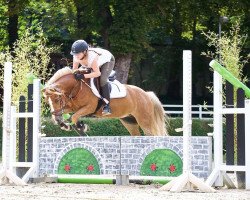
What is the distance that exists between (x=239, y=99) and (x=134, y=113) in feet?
9.66

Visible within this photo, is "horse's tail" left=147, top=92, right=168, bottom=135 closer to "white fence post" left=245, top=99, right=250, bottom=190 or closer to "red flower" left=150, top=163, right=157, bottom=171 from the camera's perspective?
"red flower" left=150, top=163, right=157, bottom=171

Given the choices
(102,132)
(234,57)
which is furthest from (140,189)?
(102,132)

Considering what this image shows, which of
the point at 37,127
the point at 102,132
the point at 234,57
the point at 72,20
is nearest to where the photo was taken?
the point at 37,127

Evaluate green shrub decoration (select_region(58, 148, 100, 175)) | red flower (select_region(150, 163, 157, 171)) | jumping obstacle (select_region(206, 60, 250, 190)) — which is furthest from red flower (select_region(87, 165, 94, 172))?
jumping obstacle (select_region(206, 60, 250, 190))

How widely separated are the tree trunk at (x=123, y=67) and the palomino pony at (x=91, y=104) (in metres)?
13.1

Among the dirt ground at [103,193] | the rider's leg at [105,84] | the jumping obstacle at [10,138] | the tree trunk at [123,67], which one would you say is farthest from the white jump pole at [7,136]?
the tree trunk at [123,67]

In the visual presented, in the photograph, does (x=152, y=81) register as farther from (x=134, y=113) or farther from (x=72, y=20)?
(x=134, y=113)

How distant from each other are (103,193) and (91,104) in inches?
99.2

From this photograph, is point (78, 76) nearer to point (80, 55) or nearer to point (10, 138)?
point (80, 55)

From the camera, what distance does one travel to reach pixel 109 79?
1217 centimetres

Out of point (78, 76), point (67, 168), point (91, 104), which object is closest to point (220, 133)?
point (67, 168)

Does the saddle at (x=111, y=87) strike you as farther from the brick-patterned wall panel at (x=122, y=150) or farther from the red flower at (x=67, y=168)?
the red flower at (x=67, y=168)

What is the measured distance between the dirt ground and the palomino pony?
1.25 metres

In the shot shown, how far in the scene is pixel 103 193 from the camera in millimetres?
9148
